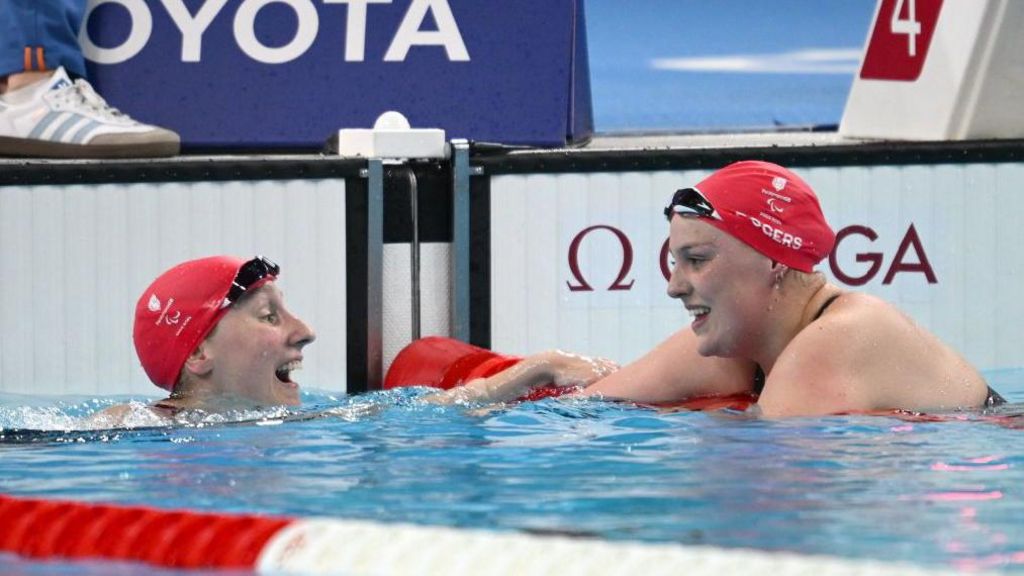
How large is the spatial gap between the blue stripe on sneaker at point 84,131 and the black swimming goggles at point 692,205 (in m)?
2.31

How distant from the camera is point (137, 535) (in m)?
2.58

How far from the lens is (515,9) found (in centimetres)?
592

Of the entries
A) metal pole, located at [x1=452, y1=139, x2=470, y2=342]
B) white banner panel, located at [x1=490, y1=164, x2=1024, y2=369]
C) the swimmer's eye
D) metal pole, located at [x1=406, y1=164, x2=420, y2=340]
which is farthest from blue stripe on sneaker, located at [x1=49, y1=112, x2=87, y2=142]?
the swimmer's eye

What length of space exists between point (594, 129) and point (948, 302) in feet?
7.37

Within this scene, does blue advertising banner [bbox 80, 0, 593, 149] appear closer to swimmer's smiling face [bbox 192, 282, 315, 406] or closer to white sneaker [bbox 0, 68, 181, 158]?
white sneaker [bbox 0, 68, 181, 158]

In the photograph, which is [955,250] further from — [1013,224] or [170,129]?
[170,129]

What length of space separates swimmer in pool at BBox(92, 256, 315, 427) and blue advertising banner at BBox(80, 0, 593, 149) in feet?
6.09

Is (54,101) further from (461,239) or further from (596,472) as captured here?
(596,472)

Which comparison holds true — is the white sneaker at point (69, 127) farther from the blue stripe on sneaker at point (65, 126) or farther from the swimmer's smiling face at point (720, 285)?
the swimmer's smiling face at point (720, 285)

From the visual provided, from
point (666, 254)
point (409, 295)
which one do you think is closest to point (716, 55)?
point (666, 254)

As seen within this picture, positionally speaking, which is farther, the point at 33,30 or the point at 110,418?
the point at 33,30

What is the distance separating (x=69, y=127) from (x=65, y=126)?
0.02 meters

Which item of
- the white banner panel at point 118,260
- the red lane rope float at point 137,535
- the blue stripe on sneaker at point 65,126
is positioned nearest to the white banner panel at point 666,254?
the white banner panel at point 118,260

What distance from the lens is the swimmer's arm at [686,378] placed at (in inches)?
169
